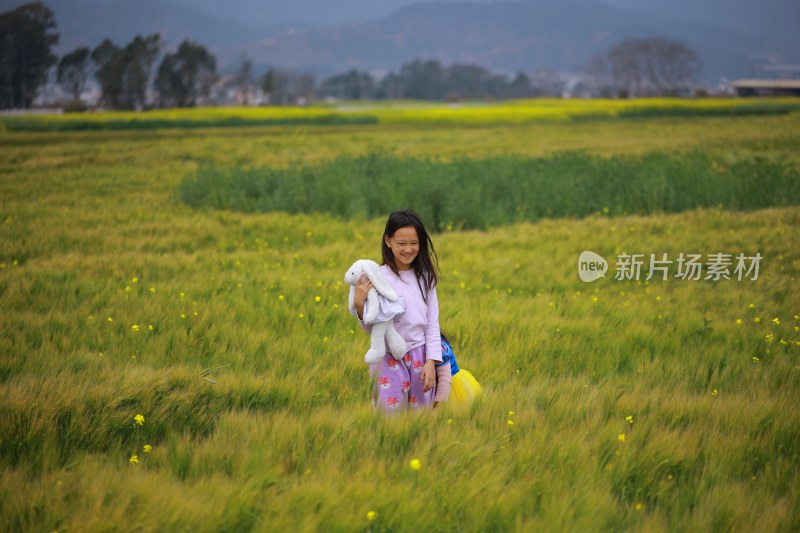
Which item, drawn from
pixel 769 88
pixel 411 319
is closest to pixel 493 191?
pixel 411 319

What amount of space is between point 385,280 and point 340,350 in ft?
5.98

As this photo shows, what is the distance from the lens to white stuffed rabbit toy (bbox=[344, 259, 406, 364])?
3699mm

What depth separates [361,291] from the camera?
3.74 m

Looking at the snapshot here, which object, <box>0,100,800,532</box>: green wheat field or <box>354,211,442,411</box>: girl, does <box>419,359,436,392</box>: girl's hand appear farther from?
<box>0,100,800,532</box>: green wheat field

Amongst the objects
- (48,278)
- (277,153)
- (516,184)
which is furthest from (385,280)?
(277,153)

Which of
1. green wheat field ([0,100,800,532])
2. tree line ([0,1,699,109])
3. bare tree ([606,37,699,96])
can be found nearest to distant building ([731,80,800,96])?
tree line ([0,1,699,109])

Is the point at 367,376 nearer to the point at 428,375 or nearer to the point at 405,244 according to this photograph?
the point at 428,375

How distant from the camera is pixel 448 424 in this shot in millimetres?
3629

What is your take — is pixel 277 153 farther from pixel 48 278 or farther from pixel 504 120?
pixel 504 120

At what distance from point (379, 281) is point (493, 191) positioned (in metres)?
11.0

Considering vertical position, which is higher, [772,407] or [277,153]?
[277,153]

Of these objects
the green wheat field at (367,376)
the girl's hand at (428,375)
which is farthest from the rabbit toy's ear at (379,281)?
the green wheat field at (367,376)

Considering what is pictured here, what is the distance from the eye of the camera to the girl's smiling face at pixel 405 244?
12.5ft

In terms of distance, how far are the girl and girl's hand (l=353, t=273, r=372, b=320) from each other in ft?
0.19
